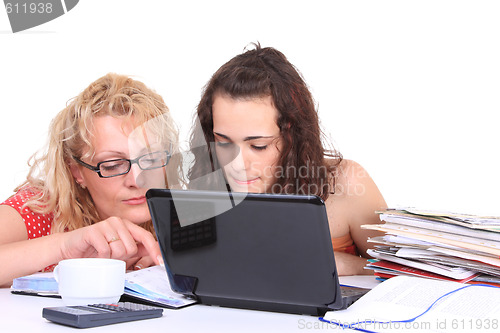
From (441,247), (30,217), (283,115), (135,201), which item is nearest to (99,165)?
(135,201)

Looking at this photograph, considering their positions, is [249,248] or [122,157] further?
[122,157]

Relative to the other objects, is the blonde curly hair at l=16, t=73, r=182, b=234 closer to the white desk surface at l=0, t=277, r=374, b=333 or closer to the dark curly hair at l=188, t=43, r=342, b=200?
the dark curly hair at l=188, t=43, r=342, b=200

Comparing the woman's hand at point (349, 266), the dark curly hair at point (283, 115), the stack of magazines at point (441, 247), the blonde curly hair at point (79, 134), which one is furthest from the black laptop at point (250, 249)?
the dark curly hair at point (283, 115)

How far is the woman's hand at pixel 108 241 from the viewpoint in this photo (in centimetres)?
139

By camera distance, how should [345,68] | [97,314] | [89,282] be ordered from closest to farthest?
1. [97,314]
2. [89,282]
3. [345,68]

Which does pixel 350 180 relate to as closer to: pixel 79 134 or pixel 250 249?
pixel 79 134

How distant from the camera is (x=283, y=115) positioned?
2004 mm

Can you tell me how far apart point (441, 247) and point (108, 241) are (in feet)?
2.91

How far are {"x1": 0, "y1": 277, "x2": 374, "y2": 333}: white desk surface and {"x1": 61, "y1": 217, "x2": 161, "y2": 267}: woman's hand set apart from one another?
0.81ft

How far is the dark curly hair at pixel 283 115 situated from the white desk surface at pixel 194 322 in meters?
0.99

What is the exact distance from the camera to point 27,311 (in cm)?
114

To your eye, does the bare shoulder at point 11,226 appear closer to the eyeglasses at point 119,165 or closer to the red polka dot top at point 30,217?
the red polka dot top at point 30,217

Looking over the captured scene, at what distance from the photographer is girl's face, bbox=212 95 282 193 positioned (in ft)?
6.23

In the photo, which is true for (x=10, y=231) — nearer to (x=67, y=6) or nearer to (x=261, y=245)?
(x=261, y=245)
